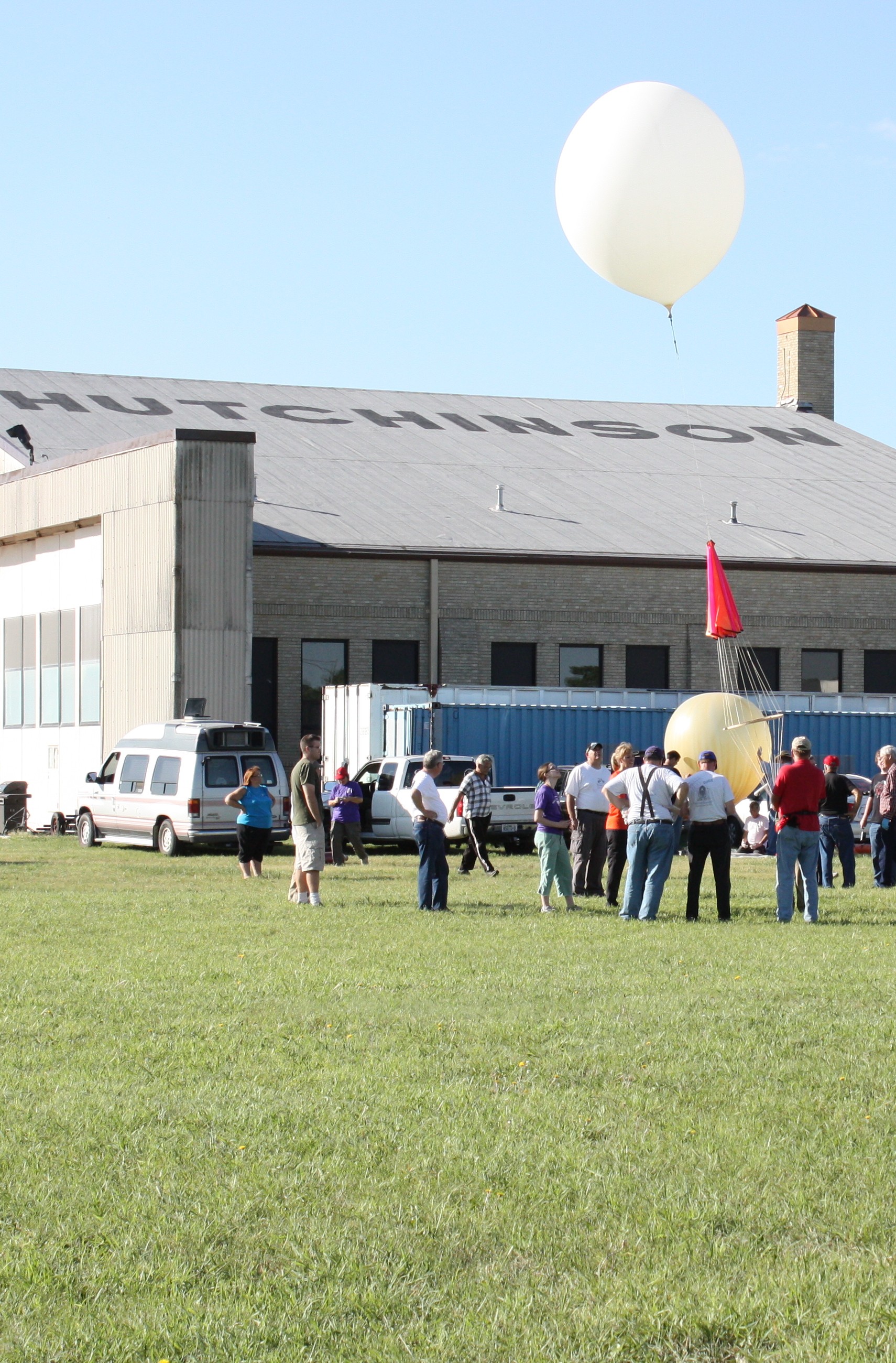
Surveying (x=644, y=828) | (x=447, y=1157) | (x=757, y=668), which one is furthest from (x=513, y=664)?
(x=447, y=1157)

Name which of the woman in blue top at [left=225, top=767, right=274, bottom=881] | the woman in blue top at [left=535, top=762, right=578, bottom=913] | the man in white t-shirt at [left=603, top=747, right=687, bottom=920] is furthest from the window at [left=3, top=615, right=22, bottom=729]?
the man in white t-shirt at [left=603, top=747, right=687, bottom=920]

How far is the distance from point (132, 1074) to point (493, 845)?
2305 cm

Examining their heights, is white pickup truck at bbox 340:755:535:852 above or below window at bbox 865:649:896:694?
below

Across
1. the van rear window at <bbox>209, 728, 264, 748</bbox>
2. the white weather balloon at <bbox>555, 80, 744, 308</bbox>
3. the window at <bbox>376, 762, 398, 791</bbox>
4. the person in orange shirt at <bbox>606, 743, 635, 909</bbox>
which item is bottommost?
the person in orange shirt at <bbox>606, 743, 635, 909</bbox>

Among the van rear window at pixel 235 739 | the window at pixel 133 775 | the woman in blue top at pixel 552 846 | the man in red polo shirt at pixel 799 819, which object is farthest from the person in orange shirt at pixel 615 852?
the window at pixel 133 775

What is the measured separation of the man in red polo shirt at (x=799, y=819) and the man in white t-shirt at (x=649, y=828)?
3.28ft

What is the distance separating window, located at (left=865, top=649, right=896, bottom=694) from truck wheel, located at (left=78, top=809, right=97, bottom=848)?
792 inches

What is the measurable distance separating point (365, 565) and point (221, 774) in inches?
448

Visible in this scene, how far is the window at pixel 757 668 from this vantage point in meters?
39.4

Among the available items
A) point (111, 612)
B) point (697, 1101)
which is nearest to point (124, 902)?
A: point (697, 1101)

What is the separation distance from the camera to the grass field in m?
4.86

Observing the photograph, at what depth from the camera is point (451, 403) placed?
5094 centimetres

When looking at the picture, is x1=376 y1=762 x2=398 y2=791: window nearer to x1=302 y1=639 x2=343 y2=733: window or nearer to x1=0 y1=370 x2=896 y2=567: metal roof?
x1=302 y1=639 x2=343 y2=733: window

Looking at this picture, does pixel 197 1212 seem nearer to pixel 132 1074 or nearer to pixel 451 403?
pixel 132 1074
